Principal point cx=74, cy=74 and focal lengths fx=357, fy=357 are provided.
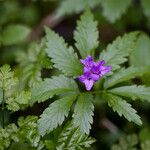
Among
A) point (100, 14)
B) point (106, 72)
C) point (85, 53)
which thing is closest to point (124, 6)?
point (100, 14)

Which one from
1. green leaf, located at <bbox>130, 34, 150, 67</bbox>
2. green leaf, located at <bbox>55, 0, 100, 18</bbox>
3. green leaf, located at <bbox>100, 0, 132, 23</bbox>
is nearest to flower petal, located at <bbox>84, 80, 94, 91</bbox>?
green leaf, located at <bbox>130, 34, 150, 67</bbox>

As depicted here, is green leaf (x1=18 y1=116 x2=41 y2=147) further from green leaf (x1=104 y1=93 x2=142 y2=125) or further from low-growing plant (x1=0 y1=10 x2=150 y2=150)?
green leaf (x1=104 y1=93 x2=142 y2=125)

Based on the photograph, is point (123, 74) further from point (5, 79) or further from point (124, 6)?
point (124, 6)

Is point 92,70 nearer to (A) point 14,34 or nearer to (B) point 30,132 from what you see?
(B) point 30,132

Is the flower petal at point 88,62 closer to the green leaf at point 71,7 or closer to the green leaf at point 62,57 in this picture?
the green leaf at point 62,57

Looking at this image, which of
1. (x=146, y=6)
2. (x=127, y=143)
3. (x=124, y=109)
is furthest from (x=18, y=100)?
(x=146, y=6)

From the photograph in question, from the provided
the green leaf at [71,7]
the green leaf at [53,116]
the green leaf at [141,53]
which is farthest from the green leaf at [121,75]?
the green leaf at [71,7]
